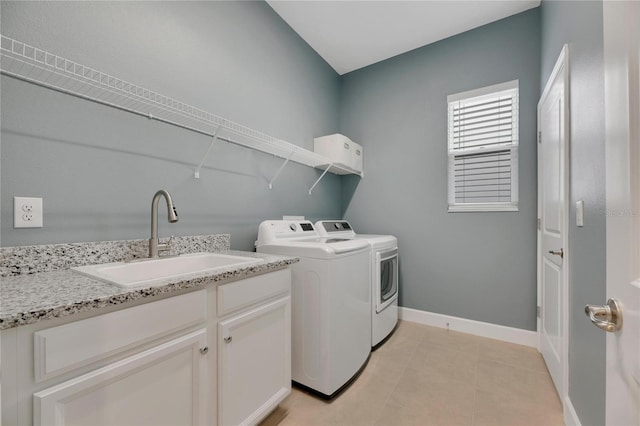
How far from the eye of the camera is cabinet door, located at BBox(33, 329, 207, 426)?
0.68 m

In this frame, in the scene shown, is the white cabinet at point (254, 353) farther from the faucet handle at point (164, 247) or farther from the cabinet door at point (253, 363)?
the faucet handle at point (164, 247)

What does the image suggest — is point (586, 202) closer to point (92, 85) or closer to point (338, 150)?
point (338, 150)

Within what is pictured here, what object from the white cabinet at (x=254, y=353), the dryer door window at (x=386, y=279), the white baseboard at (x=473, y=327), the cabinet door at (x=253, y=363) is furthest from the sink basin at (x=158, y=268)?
the white baseboard at (x=473, y=327)

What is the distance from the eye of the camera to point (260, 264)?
1.24 metres

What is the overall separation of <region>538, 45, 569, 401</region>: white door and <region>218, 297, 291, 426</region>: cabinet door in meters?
1.55

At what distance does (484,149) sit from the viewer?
246 cm

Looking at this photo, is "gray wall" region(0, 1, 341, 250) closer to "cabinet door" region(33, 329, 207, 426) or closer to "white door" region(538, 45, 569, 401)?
"cabinet door" region(33, 329, 207, 426)

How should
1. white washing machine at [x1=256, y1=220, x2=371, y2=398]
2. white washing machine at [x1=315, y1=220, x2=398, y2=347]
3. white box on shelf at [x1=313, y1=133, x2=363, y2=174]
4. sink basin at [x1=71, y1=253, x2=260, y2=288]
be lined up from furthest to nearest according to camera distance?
white box on shelf at [x1=313, y1=133, x2=363, y2=174] → white washing machine at [x1=315, y1=220, x2=398, y2=347] → white washing machine at [x1=256, y1=220, x2=371, y2=398] → sink basin at [x1=71, y1=253, x2=260, y2=288]

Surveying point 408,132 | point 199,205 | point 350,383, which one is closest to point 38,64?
point 199,205

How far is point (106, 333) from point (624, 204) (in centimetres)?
124

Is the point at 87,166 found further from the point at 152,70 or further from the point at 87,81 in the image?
the point at 152,70

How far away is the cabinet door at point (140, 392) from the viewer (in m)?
0.68

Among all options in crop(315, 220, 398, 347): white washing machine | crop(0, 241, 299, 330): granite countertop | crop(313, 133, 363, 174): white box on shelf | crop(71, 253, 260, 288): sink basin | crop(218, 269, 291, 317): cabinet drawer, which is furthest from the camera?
crop(313, 133, 363, 174): white box on shelf

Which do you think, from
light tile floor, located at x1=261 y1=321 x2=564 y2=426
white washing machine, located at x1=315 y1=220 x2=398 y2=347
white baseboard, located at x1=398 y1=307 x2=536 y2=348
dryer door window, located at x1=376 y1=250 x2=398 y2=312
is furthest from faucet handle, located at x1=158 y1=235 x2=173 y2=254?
white baseboard, located at x1=398 y1=307 x2=536 y2=348
